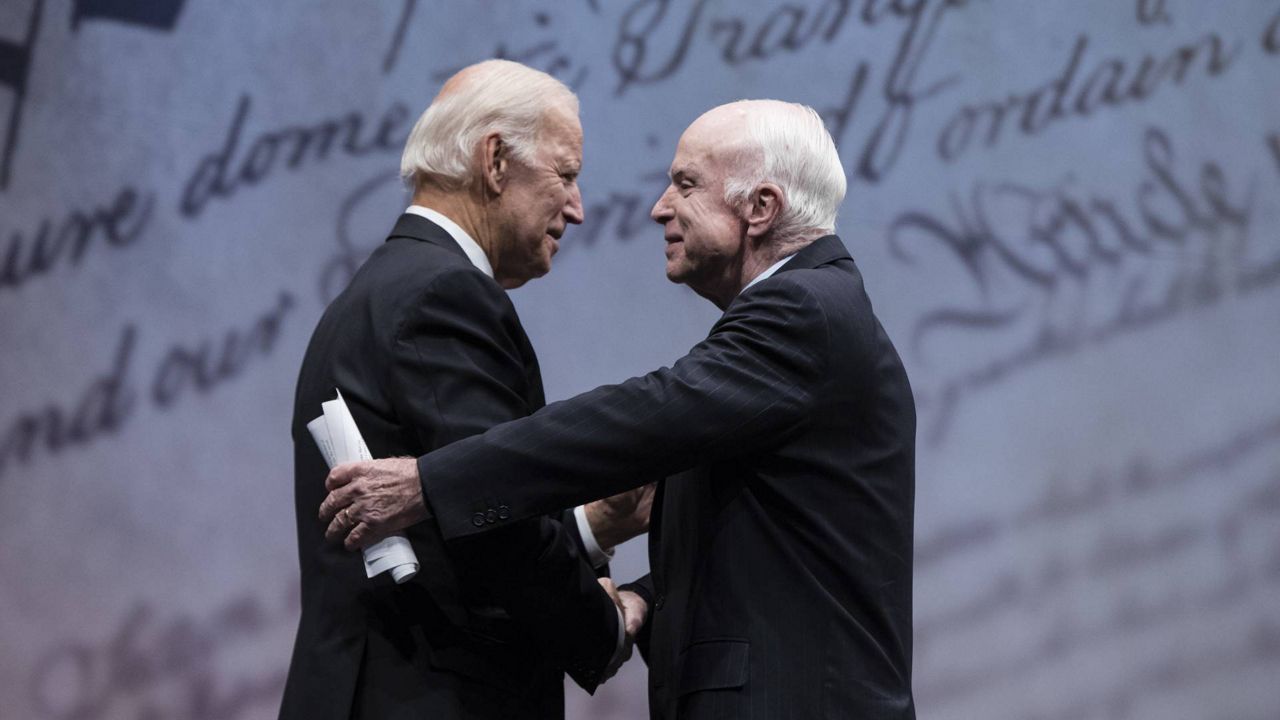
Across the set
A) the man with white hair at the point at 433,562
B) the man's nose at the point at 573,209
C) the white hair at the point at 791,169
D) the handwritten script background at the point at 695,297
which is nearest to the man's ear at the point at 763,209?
the white hair at the point at 791,169

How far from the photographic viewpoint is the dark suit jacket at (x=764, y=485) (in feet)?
5.94

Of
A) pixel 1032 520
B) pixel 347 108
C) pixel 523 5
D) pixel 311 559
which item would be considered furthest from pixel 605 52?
pixel 311 559

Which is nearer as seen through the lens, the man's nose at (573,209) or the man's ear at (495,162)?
the man's ear at (495,162)

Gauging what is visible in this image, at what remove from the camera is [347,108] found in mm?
3473

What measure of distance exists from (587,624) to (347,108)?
1916 mm

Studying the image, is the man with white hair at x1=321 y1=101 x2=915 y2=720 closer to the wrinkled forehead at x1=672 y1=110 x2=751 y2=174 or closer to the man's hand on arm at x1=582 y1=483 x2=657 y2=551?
the wrinkled forehead at x1=672 y1=110 x2=751 y2=174

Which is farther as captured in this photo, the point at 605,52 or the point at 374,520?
the point at 605,52

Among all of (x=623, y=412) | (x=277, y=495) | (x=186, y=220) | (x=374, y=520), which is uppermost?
(x=623, y=412)

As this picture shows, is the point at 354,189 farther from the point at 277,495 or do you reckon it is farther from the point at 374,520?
the point at 374,520

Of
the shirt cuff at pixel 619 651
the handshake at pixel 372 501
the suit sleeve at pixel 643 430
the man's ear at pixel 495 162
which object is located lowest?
the shirt cuff at pixel 619 651

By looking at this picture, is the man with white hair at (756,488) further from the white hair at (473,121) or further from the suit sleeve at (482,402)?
the white hair at (473,121)

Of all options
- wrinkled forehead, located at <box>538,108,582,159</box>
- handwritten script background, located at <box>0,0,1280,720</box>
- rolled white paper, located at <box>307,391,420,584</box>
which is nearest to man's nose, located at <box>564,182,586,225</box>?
wrinkled forehead, located at <box>538,108,582,159</box>

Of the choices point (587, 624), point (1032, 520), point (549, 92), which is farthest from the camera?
point (1032, 520)

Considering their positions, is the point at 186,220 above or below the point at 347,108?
below
